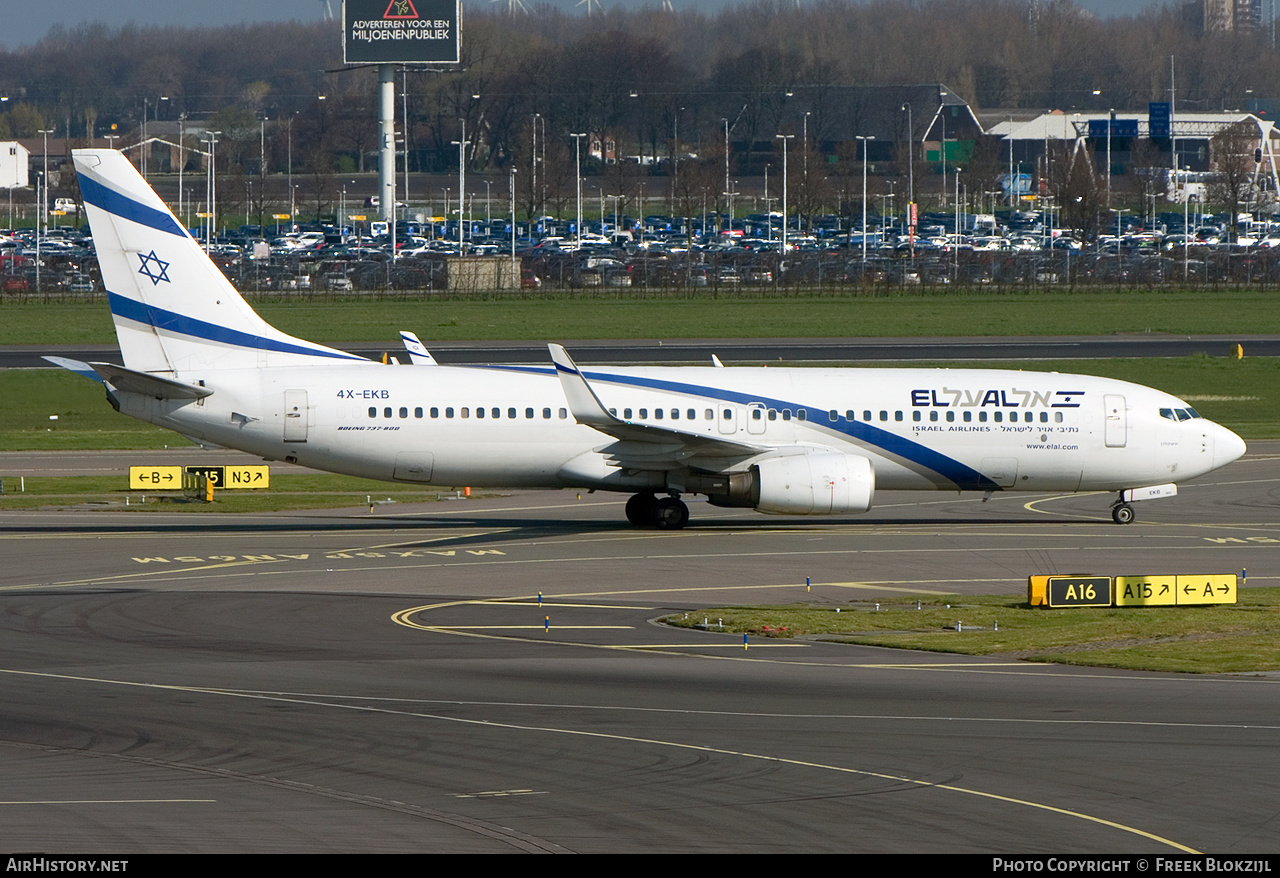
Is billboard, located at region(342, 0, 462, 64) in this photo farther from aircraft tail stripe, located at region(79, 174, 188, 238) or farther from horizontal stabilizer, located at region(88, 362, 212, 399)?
horizontal stabilizer, located at region(88, 362, 212, 399)

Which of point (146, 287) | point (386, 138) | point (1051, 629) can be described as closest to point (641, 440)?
point (146, 287)

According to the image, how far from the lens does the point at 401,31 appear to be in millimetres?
180375

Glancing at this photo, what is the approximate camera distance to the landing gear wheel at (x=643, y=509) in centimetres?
3959

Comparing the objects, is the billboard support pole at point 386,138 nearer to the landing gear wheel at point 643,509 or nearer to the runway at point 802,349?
the runway at point 802,349

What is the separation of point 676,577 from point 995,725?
44.6ft

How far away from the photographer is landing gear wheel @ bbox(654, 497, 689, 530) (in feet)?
129

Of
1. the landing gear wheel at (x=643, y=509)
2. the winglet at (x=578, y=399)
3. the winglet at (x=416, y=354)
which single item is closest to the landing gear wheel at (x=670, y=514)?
the landing gear wheel at (x=643, y=509)

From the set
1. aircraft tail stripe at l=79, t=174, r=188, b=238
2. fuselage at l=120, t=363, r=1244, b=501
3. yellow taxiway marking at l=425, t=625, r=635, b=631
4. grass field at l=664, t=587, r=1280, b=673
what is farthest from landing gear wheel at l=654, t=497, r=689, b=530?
aircraft tail stripe at l=79, t=174, r=188, b=238

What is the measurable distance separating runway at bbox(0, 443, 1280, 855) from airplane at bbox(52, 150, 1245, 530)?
2292 mm

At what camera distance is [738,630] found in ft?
88.3

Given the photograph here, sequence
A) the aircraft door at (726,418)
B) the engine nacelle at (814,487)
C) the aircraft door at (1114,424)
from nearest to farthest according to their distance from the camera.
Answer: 1. the engine nacelle at (814,487)
2. the aircraft door at (726,418)
3. the aircraft door at (1114,424)

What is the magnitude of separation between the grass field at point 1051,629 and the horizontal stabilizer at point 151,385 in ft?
47.7
